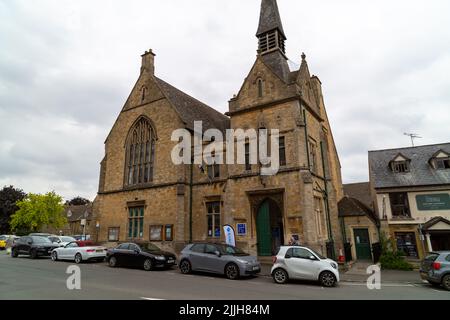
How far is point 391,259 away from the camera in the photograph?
17.7 metres

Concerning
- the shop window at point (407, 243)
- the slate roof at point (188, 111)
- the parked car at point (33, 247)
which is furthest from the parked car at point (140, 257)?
the shop window at point (407, 243)

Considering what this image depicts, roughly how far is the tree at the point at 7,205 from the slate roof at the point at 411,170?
60.4m

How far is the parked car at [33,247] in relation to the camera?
65.8 feet

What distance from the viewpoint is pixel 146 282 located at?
10.6 meters

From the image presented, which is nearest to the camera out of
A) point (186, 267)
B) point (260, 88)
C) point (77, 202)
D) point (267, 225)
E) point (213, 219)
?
point (186, 267)

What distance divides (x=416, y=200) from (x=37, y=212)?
182 ft

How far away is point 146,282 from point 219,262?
3499 millimetres

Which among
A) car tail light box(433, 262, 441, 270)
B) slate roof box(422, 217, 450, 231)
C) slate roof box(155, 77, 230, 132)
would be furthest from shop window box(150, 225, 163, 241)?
slate roof box(422, 217, 450, 231)

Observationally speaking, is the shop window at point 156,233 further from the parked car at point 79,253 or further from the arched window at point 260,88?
the arched window at point 260,88

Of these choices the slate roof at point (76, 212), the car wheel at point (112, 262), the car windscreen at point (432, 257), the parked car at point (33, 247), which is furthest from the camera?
the slate roof at point (76, 212)

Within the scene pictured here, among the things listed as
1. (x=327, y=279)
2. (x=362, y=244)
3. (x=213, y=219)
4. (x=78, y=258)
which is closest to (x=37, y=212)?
(x=78, y=258)

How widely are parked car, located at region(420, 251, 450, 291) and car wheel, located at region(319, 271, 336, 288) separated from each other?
4.18 meters

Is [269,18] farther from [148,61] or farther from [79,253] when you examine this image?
[79,253]
